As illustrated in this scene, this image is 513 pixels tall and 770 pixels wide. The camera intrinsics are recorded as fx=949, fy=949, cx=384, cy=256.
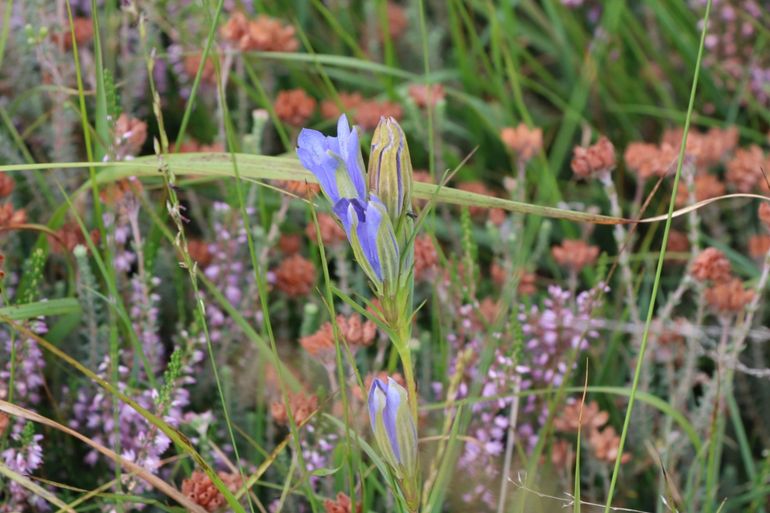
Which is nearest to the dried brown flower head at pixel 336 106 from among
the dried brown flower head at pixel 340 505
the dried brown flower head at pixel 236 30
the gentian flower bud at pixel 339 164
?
the dried brown flower head at pixel 236 30

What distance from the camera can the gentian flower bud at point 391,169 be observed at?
33.9 inches

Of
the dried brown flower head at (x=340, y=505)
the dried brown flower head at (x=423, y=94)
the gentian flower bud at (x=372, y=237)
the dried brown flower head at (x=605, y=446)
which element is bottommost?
the dried brown flower head at (x=605, y=446)

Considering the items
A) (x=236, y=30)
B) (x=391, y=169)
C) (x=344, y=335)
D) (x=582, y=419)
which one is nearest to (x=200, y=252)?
(x=236, y=30)

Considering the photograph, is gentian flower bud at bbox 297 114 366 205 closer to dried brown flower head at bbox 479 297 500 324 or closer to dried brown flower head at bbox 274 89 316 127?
dried brown flower head at bbox 479 297 500 324


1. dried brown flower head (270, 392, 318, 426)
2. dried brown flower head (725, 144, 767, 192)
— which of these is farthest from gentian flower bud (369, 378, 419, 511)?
dried brown flower head (725, 144, 767, 192)

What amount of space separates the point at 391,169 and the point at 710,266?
91 centimetres

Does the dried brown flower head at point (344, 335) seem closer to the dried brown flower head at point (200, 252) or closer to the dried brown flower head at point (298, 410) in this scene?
the dried brown flower head at point (298, 410)

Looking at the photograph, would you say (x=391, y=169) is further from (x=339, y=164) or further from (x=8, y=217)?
(x=8, y=217)

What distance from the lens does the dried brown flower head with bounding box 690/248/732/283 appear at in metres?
1.59

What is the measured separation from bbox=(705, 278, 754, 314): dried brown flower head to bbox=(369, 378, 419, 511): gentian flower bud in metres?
0.91

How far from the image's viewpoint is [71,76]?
2102 millimetres

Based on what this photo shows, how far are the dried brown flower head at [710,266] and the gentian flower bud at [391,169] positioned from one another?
2.83ft

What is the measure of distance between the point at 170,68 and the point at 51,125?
47 centimetres

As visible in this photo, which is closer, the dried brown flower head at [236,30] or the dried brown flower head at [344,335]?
the dried brown flower head at [344,335]
